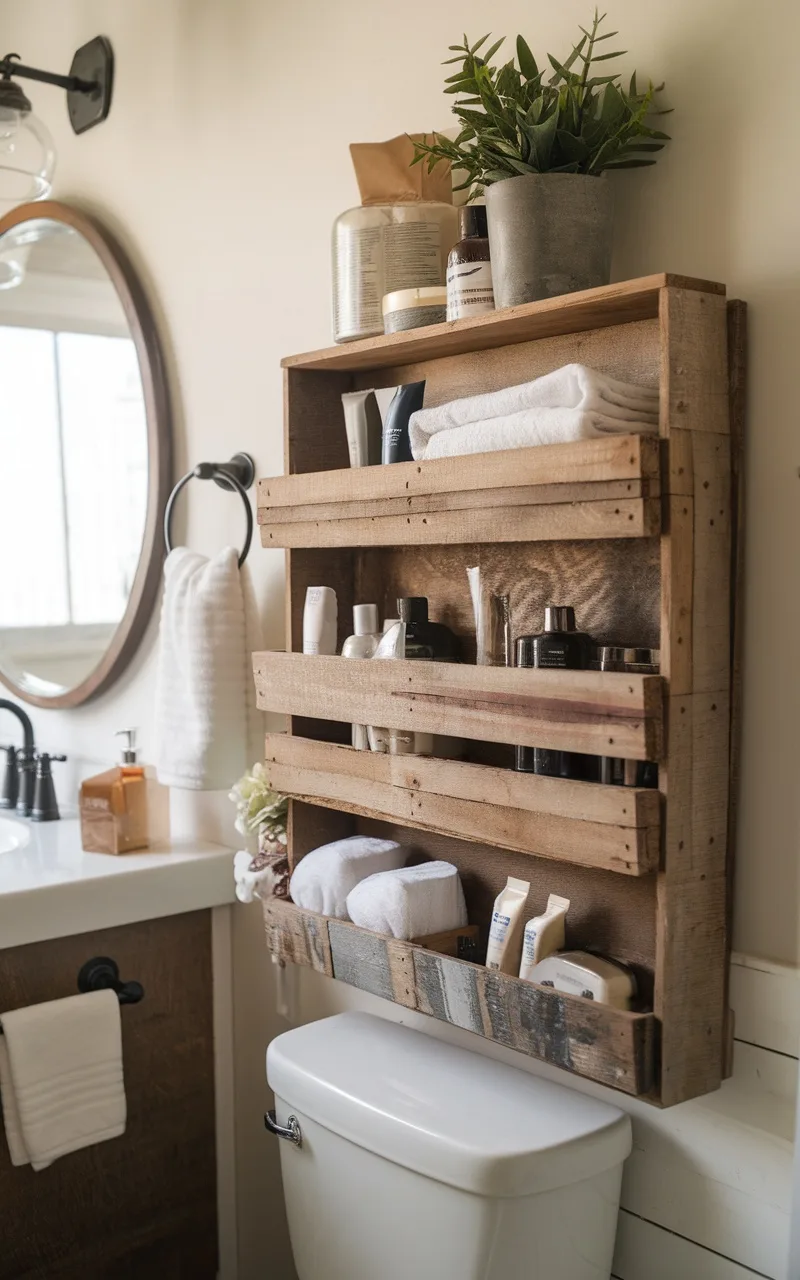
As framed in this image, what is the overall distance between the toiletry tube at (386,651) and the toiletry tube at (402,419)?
0.64 feet

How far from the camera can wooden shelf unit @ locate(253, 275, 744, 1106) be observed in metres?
1.13

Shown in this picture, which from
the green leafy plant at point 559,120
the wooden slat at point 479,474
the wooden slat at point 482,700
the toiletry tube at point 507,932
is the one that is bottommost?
the toiletry tube at point 507,932

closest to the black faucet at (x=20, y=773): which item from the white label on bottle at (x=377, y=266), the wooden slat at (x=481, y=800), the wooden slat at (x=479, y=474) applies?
the wooden slat at (x=481, y=800)

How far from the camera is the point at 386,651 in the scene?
142cm

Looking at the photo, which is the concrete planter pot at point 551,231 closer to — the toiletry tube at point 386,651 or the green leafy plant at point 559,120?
the green leafy plant at point 559,120

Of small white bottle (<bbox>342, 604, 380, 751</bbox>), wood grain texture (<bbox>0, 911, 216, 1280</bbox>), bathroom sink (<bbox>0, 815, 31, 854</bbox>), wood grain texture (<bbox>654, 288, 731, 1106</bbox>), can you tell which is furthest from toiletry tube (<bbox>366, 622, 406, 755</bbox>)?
bathroom sink (<bbox>0, 815, 31, 854</bbox>)

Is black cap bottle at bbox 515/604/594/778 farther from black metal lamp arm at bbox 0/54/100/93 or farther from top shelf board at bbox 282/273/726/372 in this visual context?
black metal lamp arm at bbox 0/54/100/93

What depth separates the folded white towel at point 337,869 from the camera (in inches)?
58.5

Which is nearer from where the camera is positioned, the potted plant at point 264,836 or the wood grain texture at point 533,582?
the wood grain texture at point 533,582

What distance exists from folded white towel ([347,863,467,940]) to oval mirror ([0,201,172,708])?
2.69ft

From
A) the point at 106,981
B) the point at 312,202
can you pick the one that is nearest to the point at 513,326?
the point at 312,202

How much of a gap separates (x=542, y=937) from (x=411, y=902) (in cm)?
17

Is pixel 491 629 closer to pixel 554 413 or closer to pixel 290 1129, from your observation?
pixel 554 413

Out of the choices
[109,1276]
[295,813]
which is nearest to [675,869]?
[295,813]
